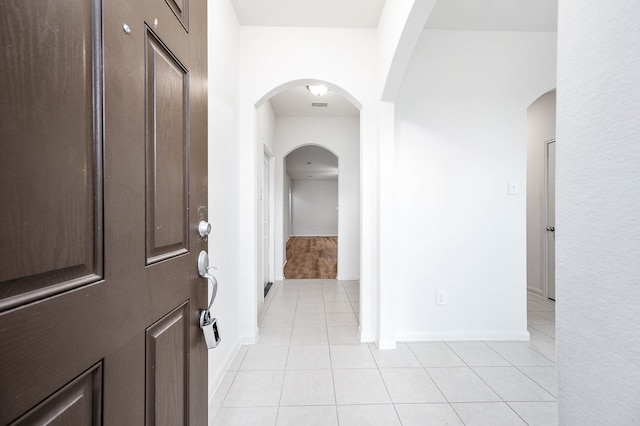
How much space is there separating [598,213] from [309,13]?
2527mm

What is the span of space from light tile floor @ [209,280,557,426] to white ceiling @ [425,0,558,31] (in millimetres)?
2704

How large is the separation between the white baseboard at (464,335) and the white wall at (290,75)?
1.14 ft

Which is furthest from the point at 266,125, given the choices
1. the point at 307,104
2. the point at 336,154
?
the point at 336,154

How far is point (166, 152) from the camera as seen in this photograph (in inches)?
28.7

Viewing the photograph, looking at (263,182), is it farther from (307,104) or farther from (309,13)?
(309,13)

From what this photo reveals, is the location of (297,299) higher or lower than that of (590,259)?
lower

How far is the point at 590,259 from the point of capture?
47 centimetres

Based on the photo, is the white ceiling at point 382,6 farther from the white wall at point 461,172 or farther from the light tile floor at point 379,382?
the light tile floor at point 379,382

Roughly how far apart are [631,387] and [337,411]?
4.99 ft

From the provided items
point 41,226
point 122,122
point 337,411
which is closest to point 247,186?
point 337,411

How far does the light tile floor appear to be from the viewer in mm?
1571

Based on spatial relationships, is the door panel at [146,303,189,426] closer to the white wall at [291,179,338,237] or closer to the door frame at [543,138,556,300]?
the door frame at [543,138,556,300]

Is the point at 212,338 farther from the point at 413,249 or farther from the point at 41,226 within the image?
the point at 413,249

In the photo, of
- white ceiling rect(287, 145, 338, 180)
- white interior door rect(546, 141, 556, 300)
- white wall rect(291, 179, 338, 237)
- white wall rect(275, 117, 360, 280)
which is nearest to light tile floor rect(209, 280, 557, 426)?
white interior door rect(546, 141, 556, 300)
